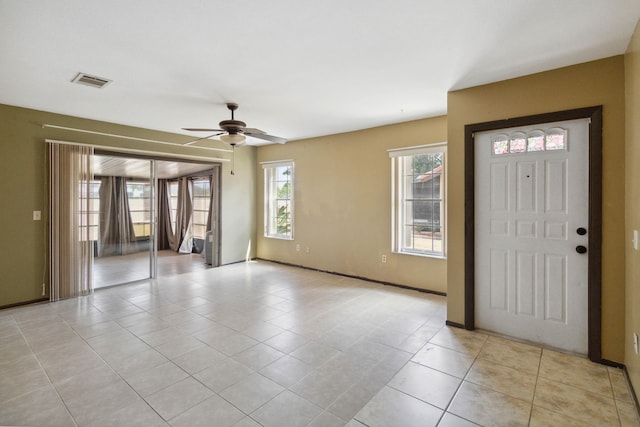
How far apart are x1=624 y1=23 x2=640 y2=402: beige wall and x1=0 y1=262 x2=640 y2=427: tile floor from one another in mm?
296

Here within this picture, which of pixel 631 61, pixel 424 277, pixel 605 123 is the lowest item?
pixel 424 277

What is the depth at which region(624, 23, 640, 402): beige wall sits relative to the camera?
212cm

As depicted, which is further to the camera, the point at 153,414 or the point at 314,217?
the point at 314,217

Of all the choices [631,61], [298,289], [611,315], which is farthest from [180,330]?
[631,61]

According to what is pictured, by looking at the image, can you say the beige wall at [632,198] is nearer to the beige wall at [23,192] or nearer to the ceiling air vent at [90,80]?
the ceiling air vent at [90,80]

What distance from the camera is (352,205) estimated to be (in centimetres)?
543

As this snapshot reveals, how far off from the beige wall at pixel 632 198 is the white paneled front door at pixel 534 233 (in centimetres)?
31

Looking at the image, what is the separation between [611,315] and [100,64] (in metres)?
4.91

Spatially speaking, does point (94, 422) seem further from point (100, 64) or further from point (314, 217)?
point (314, 217)

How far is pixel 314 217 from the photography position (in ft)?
19.8

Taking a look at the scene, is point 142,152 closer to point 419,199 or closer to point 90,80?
point 90,80

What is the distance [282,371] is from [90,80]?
335 centimetres

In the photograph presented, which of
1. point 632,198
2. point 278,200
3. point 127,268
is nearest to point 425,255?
point 632,198

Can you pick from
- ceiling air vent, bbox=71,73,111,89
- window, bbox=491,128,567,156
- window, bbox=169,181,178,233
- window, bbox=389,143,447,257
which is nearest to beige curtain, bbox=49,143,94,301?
ceiling air vent, bbox=71,73,111,89
